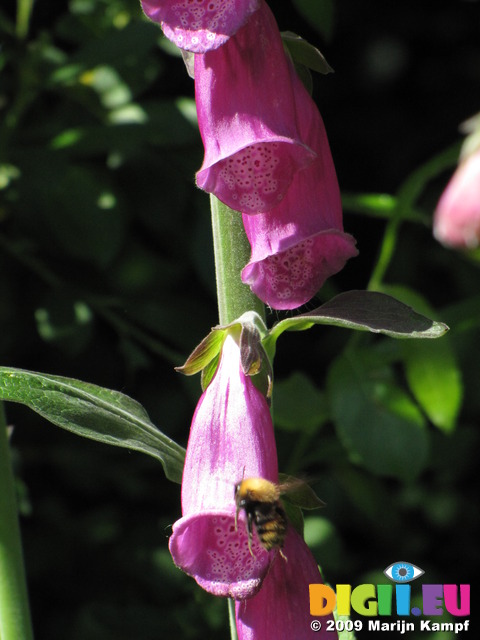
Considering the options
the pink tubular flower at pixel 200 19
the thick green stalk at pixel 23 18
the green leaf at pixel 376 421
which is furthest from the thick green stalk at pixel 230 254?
the thick green stalk at pixel 23 18

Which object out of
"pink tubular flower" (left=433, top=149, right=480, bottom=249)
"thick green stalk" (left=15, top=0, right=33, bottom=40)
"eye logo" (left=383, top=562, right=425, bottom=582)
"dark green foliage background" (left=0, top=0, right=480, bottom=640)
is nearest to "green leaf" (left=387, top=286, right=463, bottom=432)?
"dark green foliage background" (left=0, top=0, right=480, bottom=640)

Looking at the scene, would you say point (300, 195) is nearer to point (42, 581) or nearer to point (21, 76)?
point (21, 76)

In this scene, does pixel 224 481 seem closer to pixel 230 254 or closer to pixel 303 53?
pixel 230 254

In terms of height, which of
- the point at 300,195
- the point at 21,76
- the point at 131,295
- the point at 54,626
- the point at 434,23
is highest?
the point at 434,23

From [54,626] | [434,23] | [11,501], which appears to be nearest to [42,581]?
[54,626]

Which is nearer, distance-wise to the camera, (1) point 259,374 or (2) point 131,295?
(1) point 259,374

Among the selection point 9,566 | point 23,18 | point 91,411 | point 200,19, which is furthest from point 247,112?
point 23,18

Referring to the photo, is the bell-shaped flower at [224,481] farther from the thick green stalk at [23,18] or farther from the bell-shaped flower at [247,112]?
the thick green stalk at [23,18]

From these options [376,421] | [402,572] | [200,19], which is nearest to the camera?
[200,19]
